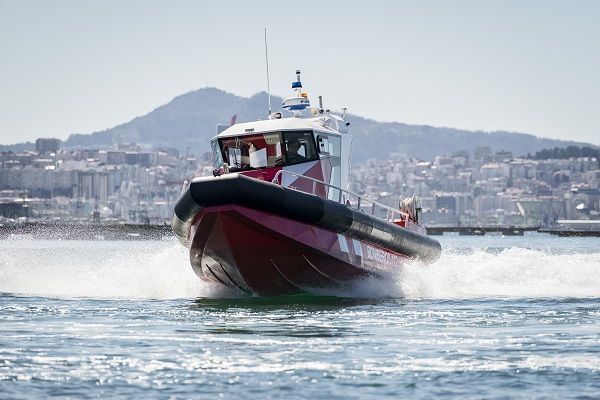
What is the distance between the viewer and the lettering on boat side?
20.0 metres

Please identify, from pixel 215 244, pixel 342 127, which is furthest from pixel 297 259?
pixel 342 127

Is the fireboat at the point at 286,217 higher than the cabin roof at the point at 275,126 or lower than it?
lower

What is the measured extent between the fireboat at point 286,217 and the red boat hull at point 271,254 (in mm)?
15

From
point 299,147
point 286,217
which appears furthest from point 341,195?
point 286,217

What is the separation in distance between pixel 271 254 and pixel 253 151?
2.34 meters

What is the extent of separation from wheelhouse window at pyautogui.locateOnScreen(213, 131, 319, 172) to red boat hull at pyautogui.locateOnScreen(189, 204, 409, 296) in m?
1.69

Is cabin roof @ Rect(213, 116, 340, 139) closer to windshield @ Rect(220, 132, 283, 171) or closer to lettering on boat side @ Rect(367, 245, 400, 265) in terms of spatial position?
windshield @ Rect(220, 132, 283, 171)

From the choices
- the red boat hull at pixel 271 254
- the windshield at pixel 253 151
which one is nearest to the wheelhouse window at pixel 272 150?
the windshield at pixel 253 151

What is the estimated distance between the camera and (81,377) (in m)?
11.7

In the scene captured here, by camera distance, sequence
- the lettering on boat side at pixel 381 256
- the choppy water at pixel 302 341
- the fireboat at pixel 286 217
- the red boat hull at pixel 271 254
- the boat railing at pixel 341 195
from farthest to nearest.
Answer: the lettering on boat side at pixel 381 256 → the boat railing at pixel 341 195 → the red boat hull at pixel 271 254 → the fireboat at pixel 286 217 → the choppy water at pixel 302 341

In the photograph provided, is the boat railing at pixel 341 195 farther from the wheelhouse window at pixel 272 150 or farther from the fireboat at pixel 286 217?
the wheelhouse window at pixel 272 150

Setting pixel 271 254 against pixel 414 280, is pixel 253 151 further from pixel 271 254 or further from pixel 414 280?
pixel 414 280

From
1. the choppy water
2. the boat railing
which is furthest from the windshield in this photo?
the choppy water

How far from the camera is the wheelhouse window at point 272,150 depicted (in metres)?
20.0
